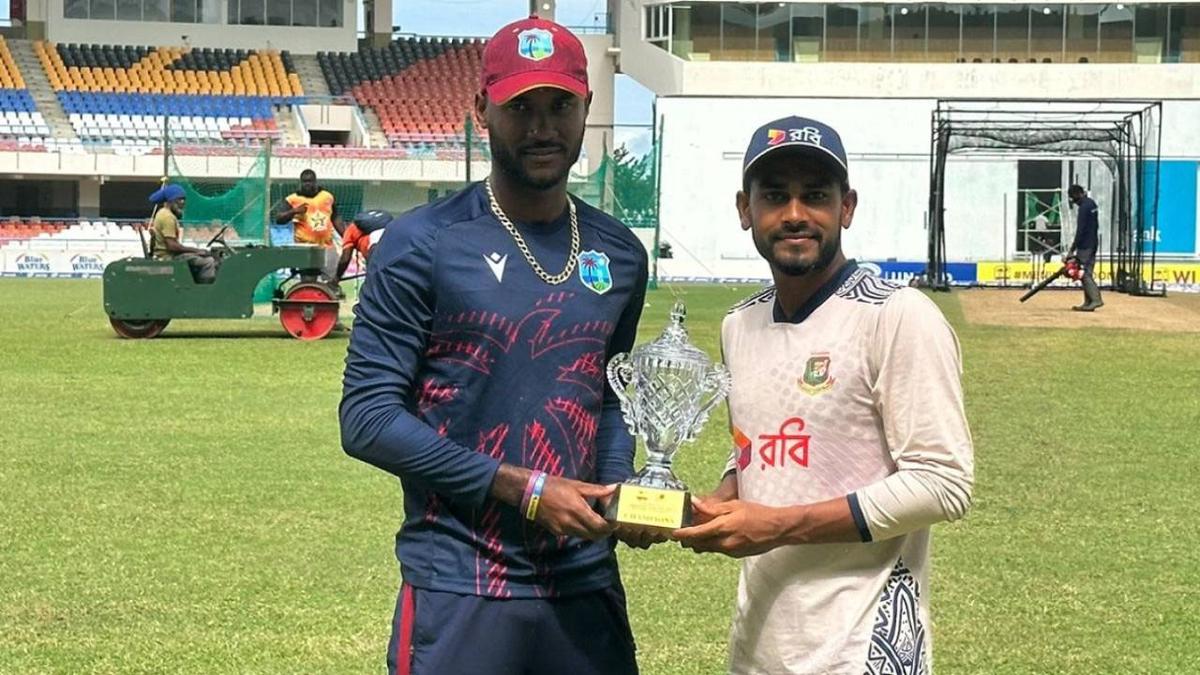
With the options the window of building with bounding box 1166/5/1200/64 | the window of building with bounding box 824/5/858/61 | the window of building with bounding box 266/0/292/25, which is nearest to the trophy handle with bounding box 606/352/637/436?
the window of building with bounding box 824/5/858/61

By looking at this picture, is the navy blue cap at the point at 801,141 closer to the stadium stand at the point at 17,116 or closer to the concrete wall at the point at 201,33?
the stadium stand at the point at 17,116

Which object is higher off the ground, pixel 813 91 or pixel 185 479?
pixel 813 91

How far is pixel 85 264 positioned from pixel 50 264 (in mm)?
761

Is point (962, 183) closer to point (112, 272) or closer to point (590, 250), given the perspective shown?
point (112, 272)

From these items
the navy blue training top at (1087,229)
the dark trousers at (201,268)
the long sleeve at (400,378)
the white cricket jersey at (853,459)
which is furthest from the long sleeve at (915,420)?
the navy blue training top at (1087,229)

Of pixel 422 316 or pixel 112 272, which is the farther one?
pixel 112 272

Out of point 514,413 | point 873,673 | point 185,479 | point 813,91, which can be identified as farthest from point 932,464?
point 813,91

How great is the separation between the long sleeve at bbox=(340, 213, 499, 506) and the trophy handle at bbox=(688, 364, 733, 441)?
1.25 ft

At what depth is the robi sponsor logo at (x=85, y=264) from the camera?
40094 millimetres

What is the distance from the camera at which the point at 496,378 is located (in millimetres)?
3141

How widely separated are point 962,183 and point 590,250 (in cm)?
3937

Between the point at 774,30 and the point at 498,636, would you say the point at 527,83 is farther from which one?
the point at 774,30

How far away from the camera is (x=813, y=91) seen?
152 feet

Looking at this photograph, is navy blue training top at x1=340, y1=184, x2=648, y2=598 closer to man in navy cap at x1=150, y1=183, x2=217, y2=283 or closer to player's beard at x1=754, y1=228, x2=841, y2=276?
player's beard at x1=754, y1=228, x2=841, y2=276
